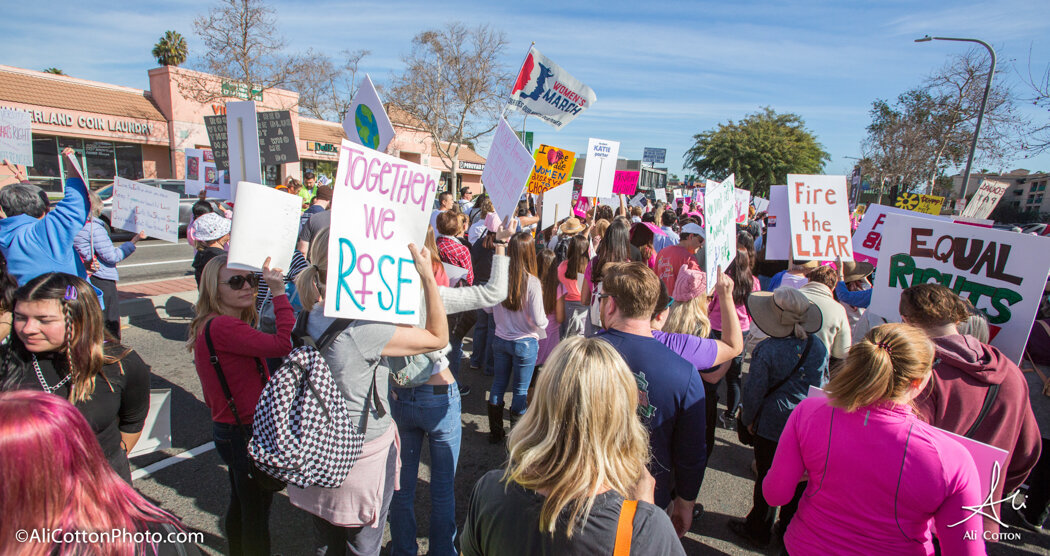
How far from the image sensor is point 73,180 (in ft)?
12.3

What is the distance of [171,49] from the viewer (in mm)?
28734

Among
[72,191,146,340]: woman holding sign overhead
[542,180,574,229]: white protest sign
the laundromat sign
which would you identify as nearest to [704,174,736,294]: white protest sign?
[542,180,574,229]: white protest sign

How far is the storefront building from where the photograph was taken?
19.9 m

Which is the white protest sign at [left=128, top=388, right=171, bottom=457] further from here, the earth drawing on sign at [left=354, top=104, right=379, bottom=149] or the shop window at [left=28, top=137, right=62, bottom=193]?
the shop window at [left=28, top=137, right=62, bottom=193]

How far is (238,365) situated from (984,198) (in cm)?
1065

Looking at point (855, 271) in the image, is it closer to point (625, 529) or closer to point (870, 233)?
point (870, 233)

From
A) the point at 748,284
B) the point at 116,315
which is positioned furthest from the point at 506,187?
the point at 116,315

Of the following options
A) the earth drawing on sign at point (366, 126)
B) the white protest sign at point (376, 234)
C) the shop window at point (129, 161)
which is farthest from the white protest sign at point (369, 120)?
the shop window at point (129, 161)

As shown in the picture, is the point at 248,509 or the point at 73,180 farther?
the point at 73,180

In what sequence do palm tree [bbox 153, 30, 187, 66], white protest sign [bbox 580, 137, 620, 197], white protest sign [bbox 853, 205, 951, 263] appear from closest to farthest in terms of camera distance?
white protest sign [bbox 853, 205, 951, 263] → white protest sign [bbox 580, 137, 620, 197] → palm tree [bbox 153, 30, 187, 66]

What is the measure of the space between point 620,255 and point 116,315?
527cm

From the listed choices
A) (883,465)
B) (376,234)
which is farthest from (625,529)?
(376,234)

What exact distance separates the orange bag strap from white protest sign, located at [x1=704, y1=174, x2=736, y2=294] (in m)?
1.94

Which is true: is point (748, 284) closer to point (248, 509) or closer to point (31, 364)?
point (248, 509)
